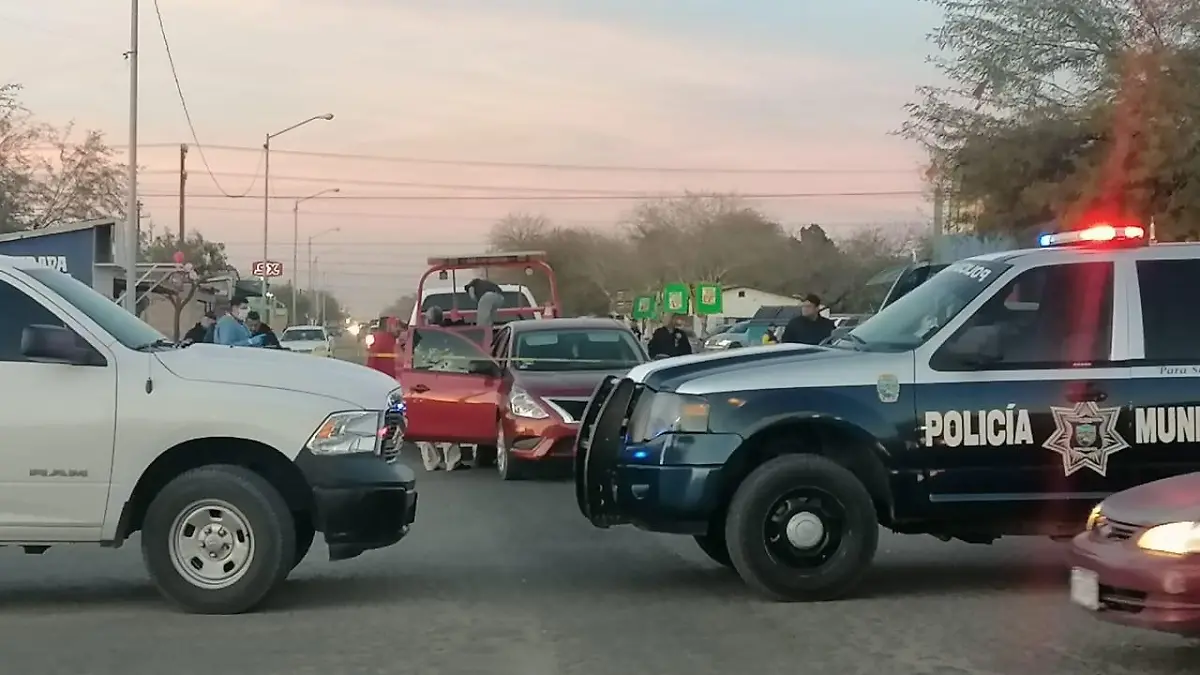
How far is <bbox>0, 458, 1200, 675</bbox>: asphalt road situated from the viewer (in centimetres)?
684

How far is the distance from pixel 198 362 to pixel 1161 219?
17803 mm

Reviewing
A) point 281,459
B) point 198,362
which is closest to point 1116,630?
point 281,459

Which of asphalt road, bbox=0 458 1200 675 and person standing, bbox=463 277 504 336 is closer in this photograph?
asphalt road, bbox=0 458 1200 675

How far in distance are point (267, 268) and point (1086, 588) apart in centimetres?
5114

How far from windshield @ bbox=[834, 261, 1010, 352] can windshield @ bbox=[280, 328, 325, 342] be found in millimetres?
39597

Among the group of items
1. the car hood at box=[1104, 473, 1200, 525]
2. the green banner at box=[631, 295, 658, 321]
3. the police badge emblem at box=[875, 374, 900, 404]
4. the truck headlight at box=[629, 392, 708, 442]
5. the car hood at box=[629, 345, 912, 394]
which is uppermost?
the green banner at box=[631, 295, 658, 321]

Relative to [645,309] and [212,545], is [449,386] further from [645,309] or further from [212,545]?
[645,309]

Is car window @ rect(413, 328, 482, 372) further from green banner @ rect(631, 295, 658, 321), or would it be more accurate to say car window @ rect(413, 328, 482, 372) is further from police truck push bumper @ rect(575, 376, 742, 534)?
green banner @ rect(631, 295, 658, 321)

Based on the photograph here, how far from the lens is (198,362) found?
318 inches

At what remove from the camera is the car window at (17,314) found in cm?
800

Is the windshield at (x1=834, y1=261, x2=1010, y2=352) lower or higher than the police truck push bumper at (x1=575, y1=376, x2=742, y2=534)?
higher

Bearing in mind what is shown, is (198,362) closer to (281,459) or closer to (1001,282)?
(281,459)

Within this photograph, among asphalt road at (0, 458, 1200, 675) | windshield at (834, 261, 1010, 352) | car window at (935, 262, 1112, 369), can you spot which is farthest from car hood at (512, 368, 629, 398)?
car window at (935, 262, 1112, 369)

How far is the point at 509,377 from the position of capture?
14.9m
